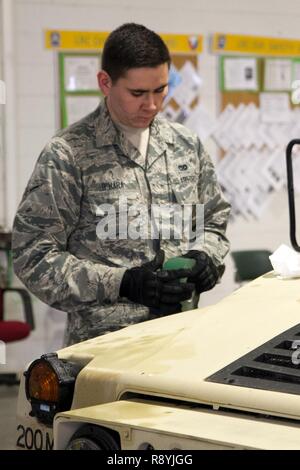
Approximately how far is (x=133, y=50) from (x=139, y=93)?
0.40ft

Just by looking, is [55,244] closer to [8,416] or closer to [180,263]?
[180,263]

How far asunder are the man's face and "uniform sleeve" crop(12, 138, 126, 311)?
0.20 metres

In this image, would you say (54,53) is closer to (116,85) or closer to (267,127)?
(267,127)

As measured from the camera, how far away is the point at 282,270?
220cm

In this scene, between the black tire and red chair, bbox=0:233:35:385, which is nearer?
the black tire

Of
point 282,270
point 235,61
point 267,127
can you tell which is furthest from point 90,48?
point 282,270

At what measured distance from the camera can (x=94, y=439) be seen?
147 cm

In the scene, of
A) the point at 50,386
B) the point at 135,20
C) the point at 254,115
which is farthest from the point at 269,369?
the point at 254,115

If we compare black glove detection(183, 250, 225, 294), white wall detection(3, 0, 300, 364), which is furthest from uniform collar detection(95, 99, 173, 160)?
white wall detection(3, 0, 300, 364)

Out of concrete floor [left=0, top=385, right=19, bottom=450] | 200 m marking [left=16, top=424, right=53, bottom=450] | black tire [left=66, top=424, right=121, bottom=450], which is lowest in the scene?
concrete floor [left=0, top=385, right=19, bottom=450]

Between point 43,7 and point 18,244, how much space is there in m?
3.46

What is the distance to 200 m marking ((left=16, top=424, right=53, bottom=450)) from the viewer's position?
1.73 metres

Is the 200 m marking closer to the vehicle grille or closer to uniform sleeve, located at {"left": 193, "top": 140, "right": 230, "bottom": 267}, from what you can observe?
the vehicle grille
